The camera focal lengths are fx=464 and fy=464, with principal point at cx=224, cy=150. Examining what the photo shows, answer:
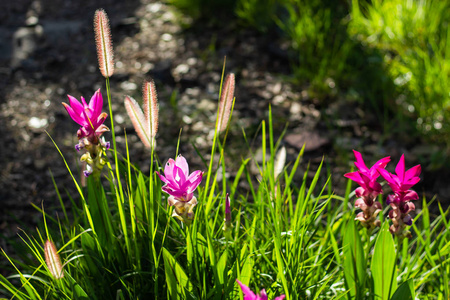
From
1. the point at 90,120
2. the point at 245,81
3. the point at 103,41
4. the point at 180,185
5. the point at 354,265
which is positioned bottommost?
→ the point at 245,81

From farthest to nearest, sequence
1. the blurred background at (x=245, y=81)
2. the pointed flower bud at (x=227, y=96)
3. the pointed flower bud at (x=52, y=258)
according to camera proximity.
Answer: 1. the blurred background at (x=245, y=81)
2. the pointed flower bud at (x=227, y=96)
3. the pointed flower bud at (x=52, y=258)

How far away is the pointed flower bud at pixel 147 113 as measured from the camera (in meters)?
1.04

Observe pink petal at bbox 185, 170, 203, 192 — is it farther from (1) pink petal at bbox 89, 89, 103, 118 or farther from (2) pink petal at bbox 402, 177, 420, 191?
(2) pink petal at bbox 402, 177, 420, 191

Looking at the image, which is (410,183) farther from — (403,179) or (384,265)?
(384,265)

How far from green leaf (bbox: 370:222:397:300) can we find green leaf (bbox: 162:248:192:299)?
1.57ft

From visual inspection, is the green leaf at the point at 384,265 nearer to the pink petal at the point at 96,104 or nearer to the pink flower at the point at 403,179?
the pink flower at the point at 403,179

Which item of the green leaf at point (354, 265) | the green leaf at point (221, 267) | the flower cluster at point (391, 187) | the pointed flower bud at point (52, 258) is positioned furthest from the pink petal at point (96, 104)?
the green leaf at point (354, 265)

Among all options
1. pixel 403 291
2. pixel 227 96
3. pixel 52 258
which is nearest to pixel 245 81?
pixel 227 96

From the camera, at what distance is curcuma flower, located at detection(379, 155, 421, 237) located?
1.05m

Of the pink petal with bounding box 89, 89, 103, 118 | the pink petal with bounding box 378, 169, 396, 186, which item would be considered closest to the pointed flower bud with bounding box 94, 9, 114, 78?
the pink petal with bounding box 89, 89, 103, 118

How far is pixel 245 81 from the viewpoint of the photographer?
10.6 ft

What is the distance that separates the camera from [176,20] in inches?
157

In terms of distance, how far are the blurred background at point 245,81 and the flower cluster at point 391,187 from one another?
1.25 meters

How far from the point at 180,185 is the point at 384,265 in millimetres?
554
